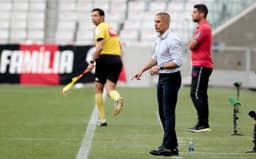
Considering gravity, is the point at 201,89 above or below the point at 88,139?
above

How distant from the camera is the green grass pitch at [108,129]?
9516mm

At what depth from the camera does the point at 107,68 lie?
13.4 meters

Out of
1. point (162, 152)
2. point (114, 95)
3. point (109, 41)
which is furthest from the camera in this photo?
point (109, 41)

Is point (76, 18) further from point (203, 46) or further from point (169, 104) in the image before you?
point (169, 104)

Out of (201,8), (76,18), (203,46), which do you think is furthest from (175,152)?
(76,18)

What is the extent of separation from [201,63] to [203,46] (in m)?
0.28

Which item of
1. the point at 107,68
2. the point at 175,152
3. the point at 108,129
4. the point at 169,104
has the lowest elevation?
the point at 108,129

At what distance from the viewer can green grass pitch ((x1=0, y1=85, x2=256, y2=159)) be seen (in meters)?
9.52

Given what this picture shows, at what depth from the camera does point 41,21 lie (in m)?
32.3

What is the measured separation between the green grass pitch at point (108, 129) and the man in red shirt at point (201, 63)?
0.32 m

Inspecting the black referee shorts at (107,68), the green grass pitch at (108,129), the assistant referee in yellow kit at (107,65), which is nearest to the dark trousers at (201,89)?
the green grass pitch at (108,129)

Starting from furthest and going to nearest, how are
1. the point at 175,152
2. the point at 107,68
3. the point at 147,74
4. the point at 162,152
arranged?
the point at 147,74 → the point at 107,68 → the point at 175,152 → the point at 162,152

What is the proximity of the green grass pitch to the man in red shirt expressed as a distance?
1.05ft

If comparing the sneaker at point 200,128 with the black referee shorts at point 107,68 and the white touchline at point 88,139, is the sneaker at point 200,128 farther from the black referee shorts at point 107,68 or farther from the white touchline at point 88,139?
the black referee shorts at point 107,68
